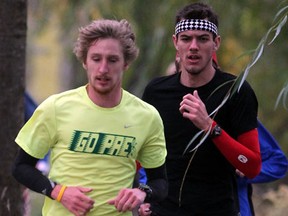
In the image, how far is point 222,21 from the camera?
10.4 meters

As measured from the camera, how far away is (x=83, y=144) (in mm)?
4500

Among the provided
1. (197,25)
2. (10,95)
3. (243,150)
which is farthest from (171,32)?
(243,150)

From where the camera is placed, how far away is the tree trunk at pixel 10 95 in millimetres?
5730

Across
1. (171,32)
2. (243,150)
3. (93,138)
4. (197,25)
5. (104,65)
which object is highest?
(197,25)

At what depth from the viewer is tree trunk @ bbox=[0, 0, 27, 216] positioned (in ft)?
18.8

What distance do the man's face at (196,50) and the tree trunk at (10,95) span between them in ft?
3.24

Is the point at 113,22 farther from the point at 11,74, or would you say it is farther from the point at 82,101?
the point at 11,74

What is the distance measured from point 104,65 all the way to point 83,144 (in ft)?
1.20

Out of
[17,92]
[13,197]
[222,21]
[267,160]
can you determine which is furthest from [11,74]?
[222,21]

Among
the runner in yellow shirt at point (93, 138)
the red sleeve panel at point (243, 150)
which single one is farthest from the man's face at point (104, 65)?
the red sleeve panel at point (243, 150)

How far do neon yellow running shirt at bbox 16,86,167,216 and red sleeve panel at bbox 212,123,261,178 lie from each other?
2.21ft

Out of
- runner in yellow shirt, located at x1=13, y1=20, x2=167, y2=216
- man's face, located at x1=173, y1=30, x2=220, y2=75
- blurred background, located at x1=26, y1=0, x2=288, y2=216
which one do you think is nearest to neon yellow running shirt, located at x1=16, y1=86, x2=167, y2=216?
→ runner in yellow shirt, located at x1=13, y1=20, x2=167, y2=216

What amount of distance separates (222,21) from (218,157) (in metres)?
5.21

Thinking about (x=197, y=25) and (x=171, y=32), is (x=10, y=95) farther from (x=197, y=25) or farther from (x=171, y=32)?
(x=171, y=32)
